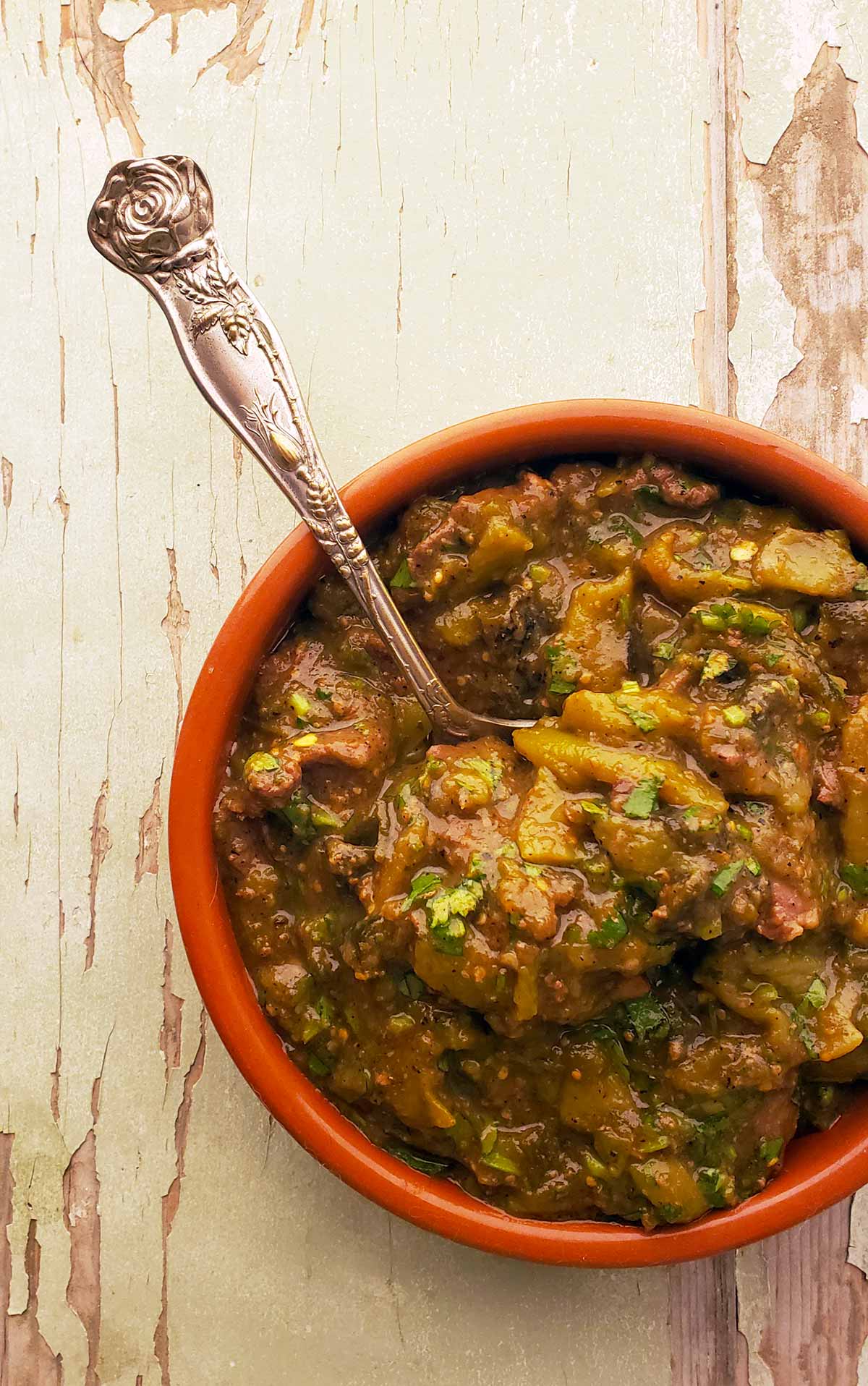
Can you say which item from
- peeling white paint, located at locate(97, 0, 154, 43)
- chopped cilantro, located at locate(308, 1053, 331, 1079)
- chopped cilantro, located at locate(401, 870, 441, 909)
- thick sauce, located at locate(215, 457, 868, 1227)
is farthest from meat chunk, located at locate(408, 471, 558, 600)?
peeling white paint, located at locate(97, 0, 154, 43)

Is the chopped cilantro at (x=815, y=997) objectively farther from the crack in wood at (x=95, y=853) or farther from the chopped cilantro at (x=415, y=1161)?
the crack in wood at (x=95, y=853)

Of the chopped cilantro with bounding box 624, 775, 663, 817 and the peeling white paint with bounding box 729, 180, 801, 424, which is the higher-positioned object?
the peeling white paint with bounding box 729, 180, 801, 424

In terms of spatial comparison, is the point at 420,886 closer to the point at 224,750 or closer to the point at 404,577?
the point at 224,750

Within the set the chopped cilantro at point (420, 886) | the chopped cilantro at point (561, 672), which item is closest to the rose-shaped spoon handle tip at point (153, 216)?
the chopped cilantro at point (561, 672)

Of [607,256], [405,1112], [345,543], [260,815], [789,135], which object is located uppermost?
[789,135]

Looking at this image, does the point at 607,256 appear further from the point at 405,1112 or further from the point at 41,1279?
the point at 41,1279

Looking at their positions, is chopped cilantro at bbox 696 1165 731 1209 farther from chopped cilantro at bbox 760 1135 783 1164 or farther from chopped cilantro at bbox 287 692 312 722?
chopped cilantro at bbox 287 692 312 722

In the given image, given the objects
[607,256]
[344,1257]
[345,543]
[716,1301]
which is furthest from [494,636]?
[716,1301]
